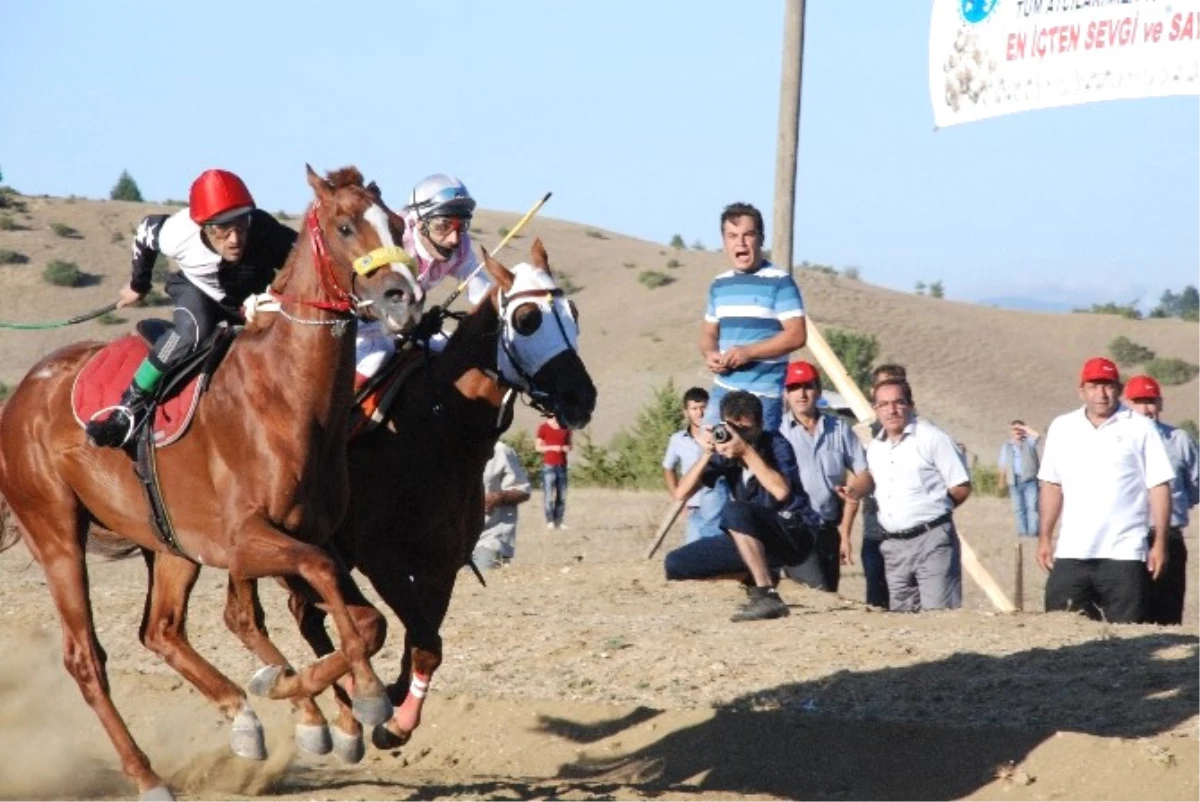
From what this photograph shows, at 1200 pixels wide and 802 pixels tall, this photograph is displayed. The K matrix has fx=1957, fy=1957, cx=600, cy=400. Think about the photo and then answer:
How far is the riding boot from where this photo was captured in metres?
8.57

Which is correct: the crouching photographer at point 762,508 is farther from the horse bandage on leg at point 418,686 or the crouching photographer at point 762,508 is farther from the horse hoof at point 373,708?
the horse hoof at point 373,708

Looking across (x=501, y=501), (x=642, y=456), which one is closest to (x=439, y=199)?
(x=501, y=501)

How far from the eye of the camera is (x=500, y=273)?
8.88 m

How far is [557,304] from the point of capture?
8.76m

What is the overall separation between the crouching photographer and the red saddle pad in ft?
→ 13.6

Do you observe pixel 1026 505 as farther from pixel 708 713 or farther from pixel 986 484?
pixel 708 713

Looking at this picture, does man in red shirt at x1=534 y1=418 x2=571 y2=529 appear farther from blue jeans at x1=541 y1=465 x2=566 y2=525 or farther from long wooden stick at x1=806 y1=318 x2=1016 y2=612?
long wooden stick at x1=806 y1=318 x2=1016 y2=612

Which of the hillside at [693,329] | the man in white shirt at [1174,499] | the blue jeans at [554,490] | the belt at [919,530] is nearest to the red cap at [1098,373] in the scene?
the man in white shirt at [1174,499]

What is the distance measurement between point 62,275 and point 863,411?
204ft

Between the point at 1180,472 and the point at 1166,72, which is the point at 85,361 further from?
the point at 1180,472

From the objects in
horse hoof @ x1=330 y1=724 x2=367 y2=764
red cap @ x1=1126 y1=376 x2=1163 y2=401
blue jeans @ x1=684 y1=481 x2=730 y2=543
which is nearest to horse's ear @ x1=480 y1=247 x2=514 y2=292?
horse hoof @ x1=330 y1=724 x2=367 y2=764

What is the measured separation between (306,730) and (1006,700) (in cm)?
400

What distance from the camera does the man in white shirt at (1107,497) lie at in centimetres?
1223

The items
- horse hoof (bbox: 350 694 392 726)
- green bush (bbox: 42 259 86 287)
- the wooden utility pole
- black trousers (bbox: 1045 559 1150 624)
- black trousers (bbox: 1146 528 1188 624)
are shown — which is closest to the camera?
horse hoof (bbox: 350 694 392 726)
